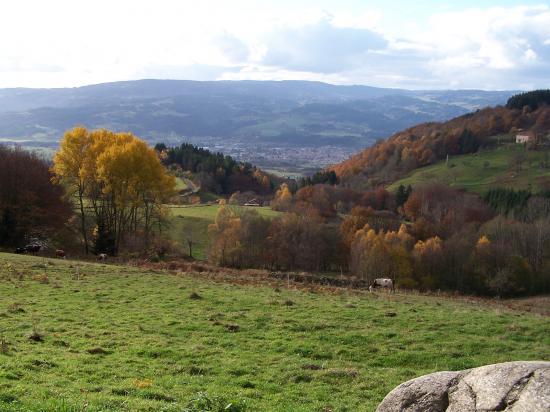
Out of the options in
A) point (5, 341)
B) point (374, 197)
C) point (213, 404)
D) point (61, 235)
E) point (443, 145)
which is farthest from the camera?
point (443, 145)

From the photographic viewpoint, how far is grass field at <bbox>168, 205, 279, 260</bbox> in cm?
8038

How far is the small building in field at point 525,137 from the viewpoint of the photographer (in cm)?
18660

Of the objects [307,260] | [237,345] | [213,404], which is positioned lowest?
[307,260]

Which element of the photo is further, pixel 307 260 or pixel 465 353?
pixel 307 260

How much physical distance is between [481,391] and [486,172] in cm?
17121

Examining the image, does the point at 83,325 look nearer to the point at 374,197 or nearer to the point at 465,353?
the point at 465,353

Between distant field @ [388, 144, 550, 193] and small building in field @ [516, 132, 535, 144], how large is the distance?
16.0ft

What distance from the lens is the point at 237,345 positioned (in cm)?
1891

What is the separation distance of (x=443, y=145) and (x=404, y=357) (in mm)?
190870

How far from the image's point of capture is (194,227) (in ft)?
284

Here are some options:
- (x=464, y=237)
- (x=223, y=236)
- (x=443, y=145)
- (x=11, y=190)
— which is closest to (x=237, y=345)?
(x=11, y=190)

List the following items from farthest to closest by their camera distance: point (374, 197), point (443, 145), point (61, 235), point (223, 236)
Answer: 1. point (443, 145)
2. point (374, 197)
3. point (223, 236)
4. point (61, 235)

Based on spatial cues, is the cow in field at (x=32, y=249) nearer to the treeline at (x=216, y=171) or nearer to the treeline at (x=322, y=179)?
the treeline at (x=216, y=171)

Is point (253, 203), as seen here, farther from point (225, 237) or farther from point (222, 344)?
point (222, 344)
